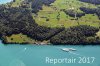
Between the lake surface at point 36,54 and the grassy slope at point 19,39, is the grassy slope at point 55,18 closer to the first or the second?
the grassy slope at point 19,39

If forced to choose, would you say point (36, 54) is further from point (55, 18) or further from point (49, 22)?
point (55, 18)

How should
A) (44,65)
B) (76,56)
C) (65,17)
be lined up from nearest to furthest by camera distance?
1. (44,65)
2. (76,56)
3. (65,17)

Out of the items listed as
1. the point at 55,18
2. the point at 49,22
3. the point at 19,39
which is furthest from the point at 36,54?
the point at 55,18

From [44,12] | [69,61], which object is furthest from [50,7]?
[69,61]

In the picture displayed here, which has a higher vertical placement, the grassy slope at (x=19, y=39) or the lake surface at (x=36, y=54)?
the grassy slope at (x=19, y=39)

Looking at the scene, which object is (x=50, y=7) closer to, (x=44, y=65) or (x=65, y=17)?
(x=65, y=17)

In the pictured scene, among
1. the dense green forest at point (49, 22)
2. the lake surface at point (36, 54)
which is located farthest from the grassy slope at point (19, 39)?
the lake surface at point (36, 54)
